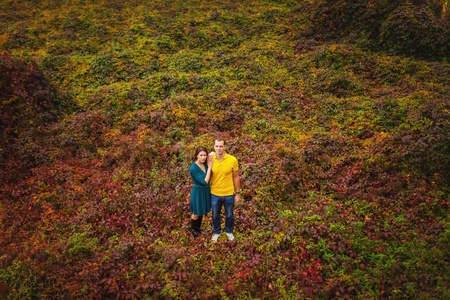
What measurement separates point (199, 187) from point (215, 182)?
0.38 metres

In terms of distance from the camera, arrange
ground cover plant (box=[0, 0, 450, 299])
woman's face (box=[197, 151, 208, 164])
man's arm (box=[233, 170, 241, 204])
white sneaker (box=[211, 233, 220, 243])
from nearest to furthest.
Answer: ground cover plant (box=[0, 0, 450, 299])
woman's face (box=[197, 151, 208, 164])
man's arm (box=[233, 170, 241, 204])
white sneaker (box=[211, 233, 220, 243])

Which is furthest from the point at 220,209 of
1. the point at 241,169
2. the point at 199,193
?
the point at 241,169

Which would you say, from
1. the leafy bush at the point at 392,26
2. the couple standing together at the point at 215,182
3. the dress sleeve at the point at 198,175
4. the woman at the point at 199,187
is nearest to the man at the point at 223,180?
the couple standing together at the point at 215,182

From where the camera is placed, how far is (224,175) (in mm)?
4742

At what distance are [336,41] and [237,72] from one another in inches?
328

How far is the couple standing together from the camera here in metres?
4.69

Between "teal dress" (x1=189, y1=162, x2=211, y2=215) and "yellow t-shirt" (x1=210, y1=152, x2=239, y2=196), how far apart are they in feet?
0.69

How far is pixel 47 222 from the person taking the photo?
20.0 ft

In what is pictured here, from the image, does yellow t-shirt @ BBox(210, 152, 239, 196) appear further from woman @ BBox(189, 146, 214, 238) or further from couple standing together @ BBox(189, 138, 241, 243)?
woman @ BBox(189, 146, 214, 238)

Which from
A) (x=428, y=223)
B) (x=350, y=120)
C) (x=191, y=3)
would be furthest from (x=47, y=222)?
(x=191, y=3)

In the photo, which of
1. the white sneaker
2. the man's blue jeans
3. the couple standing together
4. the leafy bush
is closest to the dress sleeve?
the couple standing together

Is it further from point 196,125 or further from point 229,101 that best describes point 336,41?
point 196,125

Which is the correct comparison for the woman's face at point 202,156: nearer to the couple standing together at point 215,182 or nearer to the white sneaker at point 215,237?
the couple standing together at point 215,182

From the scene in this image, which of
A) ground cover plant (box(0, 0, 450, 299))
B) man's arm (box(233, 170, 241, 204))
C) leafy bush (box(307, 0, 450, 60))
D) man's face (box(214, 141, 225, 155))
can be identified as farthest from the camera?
leafy bush (box(307, 0, 450, 60))
